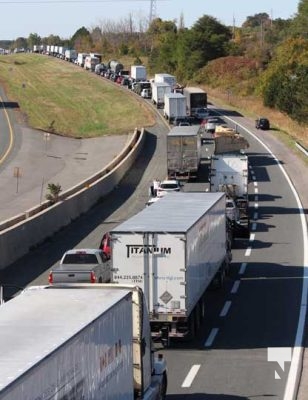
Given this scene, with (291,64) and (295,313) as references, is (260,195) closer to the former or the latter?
(295,313)

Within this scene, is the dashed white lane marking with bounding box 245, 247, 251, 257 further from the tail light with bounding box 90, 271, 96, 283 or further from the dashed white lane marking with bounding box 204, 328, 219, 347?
the dashed white lane marking with bounding box 204, 328, 219, 347

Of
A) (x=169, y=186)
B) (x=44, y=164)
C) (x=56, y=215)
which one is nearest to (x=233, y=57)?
(x=44, y=164)

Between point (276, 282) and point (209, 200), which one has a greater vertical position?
point (209, 200)

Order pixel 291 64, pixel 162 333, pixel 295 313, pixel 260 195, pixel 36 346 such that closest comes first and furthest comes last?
pixel 36 346 < pixel 162 333 < pixel 295 313 < pixel 260 195 < pixel 291 64

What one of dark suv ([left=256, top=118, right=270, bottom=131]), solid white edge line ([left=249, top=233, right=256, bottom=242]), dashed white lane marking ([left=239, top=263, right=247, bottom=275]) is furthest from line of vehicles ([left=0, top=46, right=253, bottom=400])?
dark suv ([left=256, top=118, right=270, bottom=131])

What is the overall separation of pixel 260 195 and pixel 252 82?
83.6m

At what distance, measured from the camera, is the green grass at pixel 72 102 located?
356ft

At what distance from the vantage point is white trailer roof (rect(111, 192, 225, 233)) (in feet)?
84.6

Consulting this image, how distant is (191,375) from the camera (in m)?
22.8

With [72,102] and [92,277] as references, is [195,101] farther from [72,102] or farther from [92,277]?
[92,277]

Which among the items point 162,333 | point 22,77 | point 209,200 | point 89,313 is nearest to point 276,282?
point 209,200

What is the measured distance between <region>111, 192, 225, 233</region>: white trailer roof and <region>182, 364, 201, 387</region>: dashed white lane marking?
3500mm

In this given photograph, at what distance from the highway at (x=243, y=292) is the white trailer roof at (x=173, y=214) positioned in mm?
2838

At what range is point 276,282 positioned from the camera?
3472cm
